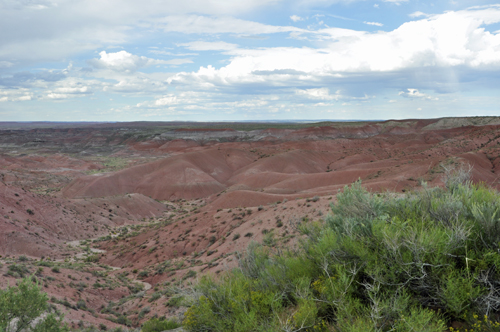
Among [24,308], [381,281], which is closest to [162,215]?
[24,308]

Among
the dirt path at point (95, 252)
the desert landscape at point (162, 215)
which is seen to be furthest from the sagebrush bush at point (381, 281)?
the dirt path at point (95, 252)

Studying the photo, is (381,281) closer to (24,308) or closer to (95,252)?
(24,308)

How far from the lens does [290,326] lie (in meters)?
4.99

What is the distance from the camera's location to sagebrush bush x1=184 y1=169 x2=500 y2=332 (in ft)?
15.2

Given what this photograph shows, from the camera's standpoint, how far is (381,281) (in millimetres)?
5055

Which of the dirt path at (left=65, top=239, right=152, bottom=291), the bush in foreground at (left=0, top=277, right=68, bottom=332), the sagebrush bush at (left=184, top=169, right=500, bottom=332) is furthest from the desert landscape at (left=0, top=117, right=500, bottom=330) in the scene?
the bush in foreground at (left=0, top=277, right=68, bottom=332)

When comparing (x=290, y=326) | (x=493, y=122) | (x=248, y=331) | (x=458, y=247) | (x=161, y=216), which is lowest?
(x=161, y=216)

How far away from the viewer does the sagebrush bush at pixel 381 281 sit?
15.2 feet

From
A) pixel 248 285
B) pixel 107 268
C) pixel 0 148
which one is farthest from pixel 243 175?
pixel 0 148

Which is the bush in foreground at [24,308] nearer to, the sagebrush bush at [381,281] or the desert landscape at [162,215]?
the desert landscape at [162,215]

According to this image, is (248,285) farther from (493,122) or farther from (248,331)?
(493,122)

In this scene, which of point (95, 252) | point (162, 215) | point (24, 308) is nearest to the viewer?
point (24, 308)

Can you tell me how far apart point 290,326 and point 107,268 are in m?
20.5

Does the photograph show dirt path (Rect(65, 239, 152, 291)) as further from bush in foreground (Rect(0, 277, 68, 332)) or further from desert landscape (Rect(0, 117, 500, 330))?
bush in foreground (Rect(0, 277, 68, 332))
